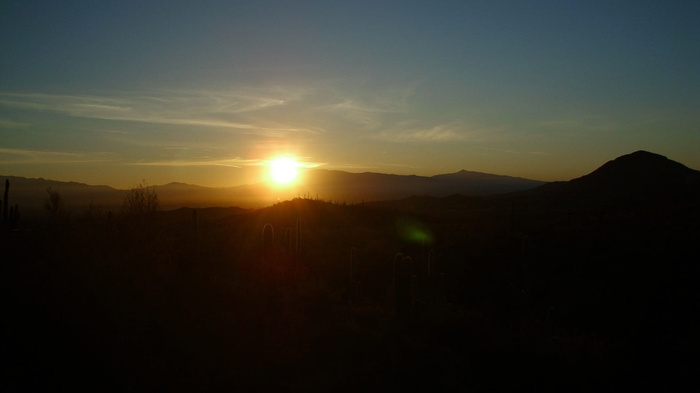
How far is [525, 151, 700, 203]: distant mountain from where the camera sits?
292ft

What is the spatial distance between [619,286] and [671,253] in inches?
178

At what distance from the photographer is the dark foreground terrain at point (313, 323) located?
7.73 m

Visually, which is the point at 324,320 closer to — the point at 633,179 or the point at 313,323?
the point at 313,323

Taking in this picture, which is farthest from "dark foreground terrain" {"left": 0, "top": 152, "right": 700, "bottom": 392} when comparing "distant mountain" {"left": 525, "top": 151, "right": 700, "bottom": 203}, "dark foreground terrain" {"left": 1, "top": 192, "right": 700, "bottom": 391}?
"distant mountain" {"left": 525, "top": 151, "right": 700, "bottom": 203}

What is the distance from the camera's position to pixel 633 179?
97.9 meters

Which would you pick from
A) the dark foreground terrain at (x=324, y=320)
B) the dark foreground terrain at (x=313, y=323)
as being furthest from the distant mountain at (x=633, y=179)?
the dark foreground terrain at (x=313, y=323)

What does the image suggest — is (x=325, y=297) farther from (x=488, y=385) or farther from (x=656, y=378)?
(x=656, y=378)

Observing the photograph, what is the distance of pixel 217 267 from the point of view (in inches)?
652

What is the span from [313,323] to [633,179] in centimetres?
10252

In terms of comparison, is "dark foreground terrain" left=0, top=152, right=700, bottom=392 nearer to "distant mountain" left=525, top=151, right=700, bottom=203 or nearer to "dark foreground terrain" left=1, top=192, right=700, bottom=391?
"dark foreground terrain" left=1, top=192, right=700, bottom=391

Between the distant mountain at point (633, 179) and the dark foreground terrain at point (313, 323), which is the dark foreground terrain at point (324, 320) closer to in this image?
the dark foreground terrain at point (313, 323)

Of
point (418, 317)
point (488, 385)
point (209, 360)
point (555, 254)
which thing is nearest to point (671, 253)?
point (555, 254)

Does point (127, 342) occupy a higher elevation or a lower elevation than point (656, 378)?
higher

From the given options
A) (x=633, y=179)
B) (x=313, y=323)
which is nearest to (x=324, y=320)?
(x=313, y=323)
